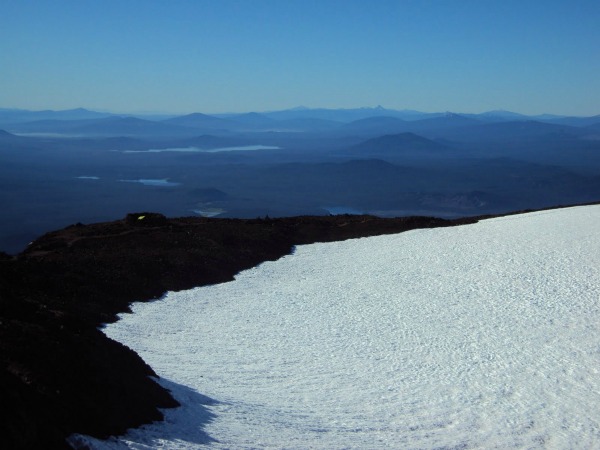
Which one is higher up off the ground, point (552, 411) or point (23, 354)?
point (23, 354)

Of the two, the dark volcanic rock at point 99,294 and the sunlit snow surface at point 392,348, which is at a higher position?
the dark volcanic rock at point 99,294

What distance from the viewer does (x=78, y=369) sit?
10602mm

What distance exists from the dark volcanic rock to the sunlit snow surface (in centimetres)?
82

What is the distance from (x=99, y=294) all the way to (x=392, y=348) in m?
11.5

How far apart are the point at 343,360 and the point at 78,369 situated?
9351 millimetres

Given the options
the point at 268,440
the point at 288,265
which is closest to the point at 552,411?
the point at 268,440

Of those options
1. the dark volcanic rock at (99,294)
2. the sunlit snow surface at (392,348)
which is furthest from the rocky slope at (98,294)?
the sunlit snow surface at (392,348)

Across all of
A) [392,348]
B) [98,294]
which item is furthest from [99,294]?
[392,348]

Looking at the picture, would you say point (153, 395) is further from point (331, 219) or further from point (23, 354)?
point (331, 219)

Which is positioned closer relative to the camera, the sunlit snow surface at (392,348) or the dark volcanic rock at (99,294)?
the dark volcanic rock at (99,294)

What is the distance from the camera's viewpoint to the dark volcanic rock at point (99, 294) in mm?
9211

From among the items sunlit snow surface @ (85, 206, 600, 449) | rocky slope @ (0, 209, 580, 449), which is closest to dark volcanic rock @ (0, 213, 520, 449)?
rocky slope @ (0, 209, 580, 449)

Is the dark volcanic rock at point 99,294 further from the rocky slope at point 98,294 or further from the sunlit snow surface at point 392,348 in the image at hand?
the sunlit snow surface at point 392,348

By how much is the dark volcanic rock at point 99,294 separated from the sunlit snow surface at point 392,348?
32.2 inches
